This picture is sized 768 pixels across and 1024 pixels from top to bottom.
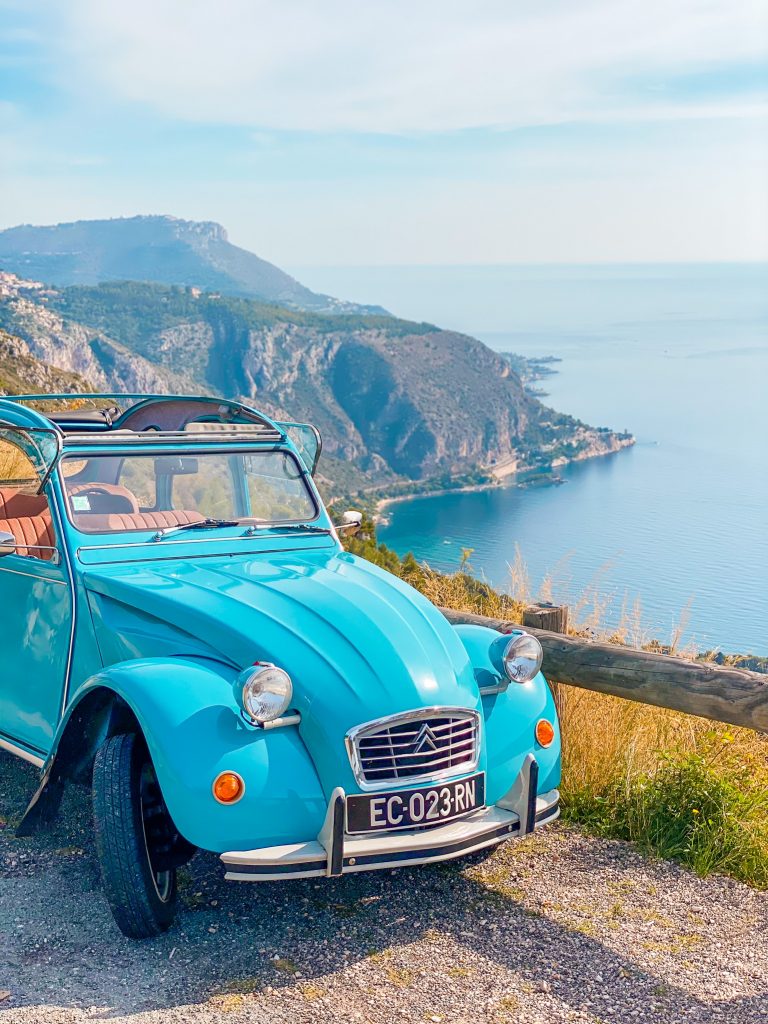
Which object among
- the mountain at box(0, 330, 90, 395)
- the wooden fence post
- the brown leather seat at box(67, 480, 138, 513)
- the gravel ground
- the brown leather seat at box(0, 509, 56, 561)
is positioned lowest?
the gravel ground

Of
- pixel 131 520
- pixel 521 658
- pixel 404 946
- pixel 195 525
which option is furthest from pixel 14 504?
pixel 404 946

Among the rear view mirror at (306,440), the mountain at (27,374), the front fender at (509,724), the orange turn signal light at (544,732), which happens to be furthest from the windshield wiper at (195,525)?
the mountain at (27,374)

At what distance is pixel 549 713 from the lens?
476 cm

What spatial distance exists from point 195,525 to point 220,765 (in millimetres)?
1937

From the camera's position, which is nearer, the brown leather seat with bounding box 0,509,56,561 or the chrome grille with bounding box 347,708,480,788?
the chrome grille with bounding box 347,708,480,788

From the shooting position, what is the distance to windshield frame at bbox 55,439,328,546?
5230 millimetres

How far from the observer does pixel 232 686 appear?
405 cm

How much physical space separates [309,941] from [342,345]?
155 m

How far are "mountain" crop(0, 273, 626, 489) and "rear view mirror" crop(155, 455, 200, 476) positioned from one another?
336 feet

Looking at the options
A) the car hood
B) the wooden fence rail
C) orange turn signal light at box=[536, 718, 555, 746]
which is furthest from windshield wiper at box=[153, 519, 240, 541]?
orange turn signal light at box=[536, 718, 555, 746]

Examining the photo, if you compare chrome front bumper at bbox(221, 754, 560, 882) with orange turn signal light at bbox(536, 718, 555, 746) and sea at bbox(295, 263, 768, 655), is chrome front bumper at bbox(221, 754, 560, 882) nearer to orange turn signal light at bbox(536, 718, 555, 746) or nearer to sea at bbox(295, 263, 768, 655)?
orange turn signal light at bbox(536, 718, 555, 746)

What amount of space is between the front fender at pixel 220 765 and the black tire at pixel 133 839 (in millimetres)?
214

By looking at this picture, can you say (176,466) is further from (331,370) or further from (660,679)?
(331,370)

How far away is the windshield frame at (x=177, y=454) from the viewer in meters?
5.23
